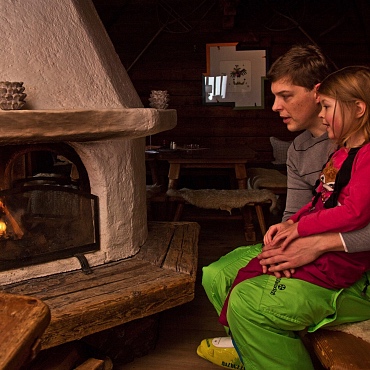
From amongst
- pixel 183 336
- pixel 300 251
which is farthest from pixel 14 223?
pixel 300 251

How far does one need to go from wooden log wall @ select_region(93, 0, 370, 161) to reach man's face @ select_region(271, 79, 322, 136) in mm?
3736

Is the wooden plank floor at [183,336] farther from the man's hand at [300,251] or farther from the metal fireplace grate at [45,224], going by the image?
the man's hand at [300,251]

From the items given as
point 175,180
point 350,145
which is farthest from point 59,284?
A: point 175,180

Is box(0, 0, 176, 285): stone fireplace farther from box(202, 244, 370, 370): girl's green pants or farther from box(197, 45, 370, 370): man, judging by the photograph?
box(202, 244, 370, 370): girl's green pants

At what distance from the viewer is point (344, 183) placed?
1619mm

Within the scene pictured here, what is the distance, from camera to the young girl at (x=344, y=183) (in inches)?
60.9

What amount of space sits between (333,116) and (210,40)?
13.7ft

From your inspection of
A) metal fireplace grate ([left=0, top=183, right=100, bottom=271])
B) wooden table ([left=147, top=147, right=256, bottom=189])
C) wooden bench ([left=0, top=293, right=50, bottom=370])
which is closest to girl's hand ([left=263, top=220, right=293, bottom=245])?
metal fireplace grate ([left=0, top=183, right=100, bottom=271])

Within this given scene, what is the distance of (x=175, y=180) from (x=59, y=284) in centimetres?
221

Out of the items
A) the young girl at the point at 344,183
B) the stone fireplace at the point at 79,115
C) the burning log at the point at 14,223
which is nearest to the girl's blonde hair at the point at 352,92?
the young girl at the point at 344,183

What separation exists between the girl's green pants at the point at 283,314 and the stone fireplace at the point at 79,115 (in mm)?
819

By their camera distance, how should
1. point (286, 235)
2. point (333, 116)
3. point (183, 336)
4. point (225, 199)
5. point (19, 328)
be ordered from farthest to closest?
point (225, 199) < point (183, 336) < point (286, 235) < point (333, 116) < point (19, 328)

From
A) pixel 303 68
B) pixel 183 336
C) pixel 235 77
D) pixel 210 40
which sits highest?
pixel 210 40

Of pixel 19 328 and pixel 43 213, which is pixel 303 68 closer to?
pixel 43 213
